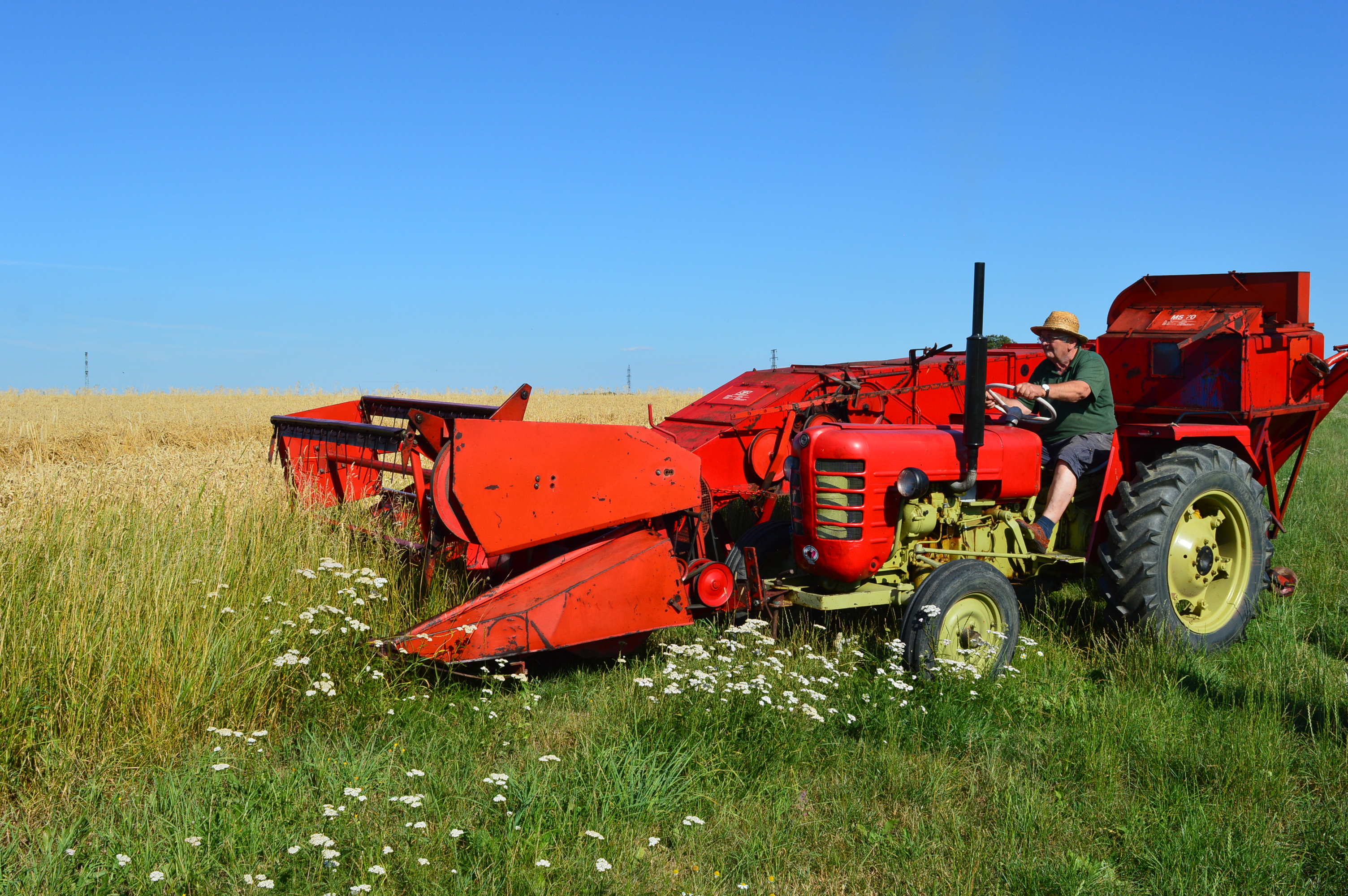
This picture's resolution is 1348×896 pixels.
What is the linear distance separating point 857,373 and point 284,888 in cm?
597

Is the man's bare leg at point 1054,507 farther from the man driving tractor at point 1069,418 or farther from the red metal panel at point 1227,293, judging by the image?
the red metal panel at point 1227,293

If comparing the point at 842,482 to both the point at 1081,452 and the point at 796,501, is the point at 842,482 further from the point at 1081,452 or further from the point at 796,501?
the point at 1081,452

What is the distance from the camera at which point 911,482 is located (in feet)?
16.0

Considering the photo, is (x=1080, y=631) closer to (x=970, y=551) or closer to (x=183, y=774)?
(x=970, y=551)

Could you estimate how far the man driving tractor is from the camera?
18.5ft

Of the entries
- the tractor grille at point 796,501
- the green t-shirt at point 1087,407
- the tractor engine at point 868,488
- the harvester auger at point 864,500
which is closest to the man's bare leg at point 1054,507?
the harvester auger at point 864,500

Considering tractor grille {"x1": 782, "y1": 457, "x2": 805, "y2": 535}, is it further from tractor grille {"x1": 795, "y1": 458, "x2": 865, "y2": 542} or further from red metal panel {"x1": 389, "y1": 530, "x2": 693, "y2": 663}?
red metal panel {"x1": 389, "y1": 530, "x2": 693, "y2": 663}

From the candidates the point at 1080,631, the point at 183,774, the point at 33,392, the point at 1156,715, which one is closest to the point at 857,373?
the point at 1080,631

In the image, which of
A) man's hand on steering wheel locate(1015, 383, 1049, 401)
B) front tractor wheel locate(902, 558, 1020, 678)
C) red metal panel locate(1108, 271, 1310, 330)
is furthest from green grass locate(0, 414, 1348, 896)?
red metal panel locate(1108, 271, 1310, 330)

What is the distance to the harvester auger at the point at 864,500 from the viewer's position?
15.2 ft

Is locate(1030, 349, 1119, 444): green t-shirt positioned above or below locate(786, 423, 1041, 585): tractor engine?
above

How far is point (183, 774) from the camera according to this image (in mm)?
3543

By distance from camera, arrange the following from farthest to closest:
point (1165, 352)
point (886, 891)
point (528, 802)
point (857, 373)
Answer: point (857, 373)
point (1165, 352)
point (528, 802)
point (886, 891)

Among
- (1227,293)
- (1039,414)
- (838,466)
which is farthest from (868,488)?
(1227,293)
